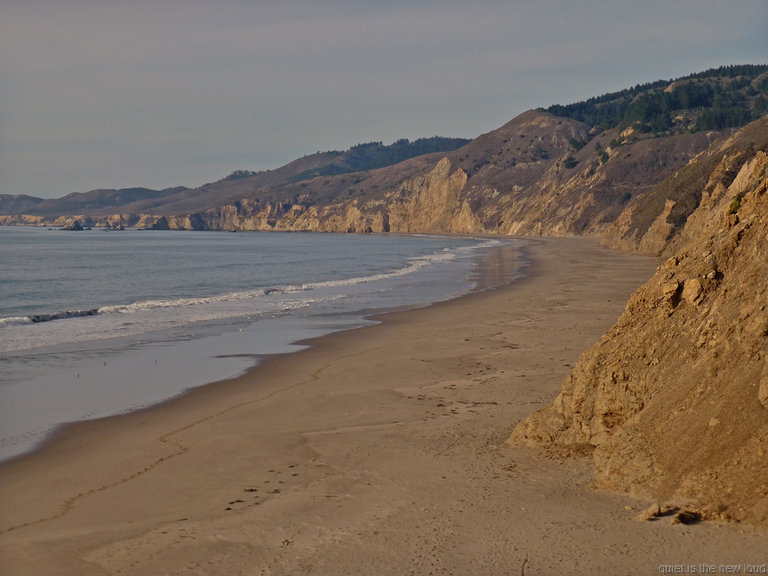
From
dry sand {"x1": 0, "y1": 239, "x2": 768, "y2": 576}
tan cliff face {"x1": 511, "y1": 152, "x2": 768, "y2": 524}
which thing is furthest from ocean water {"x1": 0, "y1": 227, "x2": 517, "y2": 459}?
tan cliff face {"x1": 511, "y1": 152, "x2": 768, "y2": 524}

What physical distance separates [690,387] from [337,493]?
4.23 meters

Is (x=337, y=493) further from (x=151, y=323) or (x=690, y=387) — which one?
(x=151, y=323)

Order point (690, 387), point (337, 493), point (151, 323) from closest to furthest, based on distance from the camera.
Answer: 1. point (690, 387)
2. point (337, 493)
3. point (151, 323)

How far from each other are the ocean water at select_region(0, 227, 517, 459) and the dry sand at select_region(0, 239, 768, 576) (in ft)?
5.34

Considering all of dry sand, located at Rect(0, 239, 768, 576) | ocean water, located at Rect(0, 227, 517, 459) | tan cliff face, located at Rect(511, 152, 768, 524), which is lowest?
ocean water, located at Rect(0, 227, 517, 459)

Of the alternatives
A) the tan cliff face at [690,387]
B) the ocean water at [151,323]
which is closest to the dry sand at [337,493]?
the tan cliff face at [690,387]

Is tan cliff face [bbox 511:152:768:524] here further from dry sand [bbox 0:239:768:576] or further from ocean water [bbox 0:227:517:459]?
ocean water [bbox 0:227:517:459]

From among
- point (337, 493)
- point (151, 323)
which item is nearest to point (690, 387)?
point (337, 493)

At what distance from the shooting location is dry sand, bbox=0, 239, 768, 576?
6.67 m

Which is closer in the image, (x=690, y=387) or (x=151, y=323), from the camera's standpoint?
(x=690, y=387)

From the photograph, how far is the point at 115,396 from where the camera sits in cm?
1461

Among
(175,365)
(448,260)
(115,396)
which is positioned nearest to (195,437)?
(115,396)

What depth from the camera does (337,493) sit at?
27.5ft

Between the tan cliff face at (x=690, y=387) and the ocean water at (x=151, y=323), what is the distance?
8572 mm
